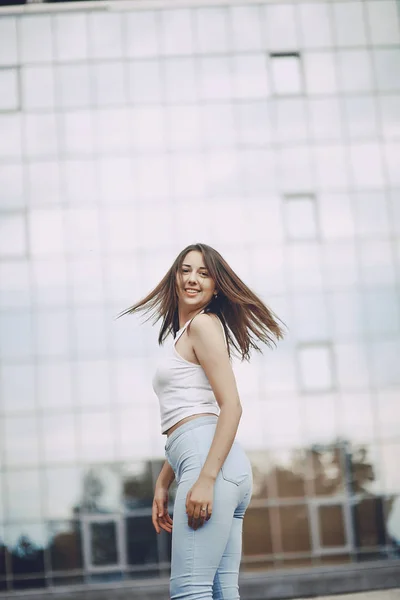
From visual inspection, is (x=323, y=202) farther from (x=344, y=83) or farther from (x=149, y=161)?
(x=149, y=161)

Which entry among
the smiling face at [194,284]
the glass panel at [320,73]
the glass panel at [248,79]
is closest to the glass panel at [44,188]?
the glass panel at [248,79]

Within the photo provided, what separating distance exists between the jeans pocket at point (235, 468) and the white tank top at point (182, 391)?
0.17 m

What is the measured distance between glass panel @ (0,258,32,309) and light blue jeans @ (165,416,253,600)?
59.3ft

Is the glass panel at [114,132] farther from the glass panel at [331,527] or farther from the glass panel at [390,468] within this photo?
the glass panel at [331,527]

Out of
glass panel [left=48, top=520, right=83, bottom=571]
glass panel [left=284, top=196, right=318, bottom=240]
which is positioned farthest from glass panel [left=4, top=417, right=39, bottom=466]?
glass panel [left=284, top=196, right=318, bottom=240]

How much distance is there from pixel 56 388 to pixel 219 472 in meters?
18.0

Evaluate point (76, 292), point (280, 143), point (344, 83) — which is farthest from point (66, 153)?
point (344, 83)

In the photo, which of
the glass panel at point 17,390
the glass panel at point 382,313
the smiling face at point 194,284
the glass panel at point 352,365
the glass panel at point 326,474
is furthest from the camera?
the glass panel at point 382,313

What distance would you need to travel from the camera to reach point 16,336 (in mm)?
20453

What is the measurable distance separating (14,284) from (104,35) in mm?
6574

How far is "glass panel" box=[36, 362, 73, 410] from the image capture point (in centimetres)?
2034

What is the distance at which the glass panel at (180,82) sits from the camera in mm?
21344

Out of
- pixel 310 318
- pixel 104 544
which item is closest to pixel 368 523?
pixel 310 318

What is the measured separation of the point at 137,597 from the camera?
64.2 ft
